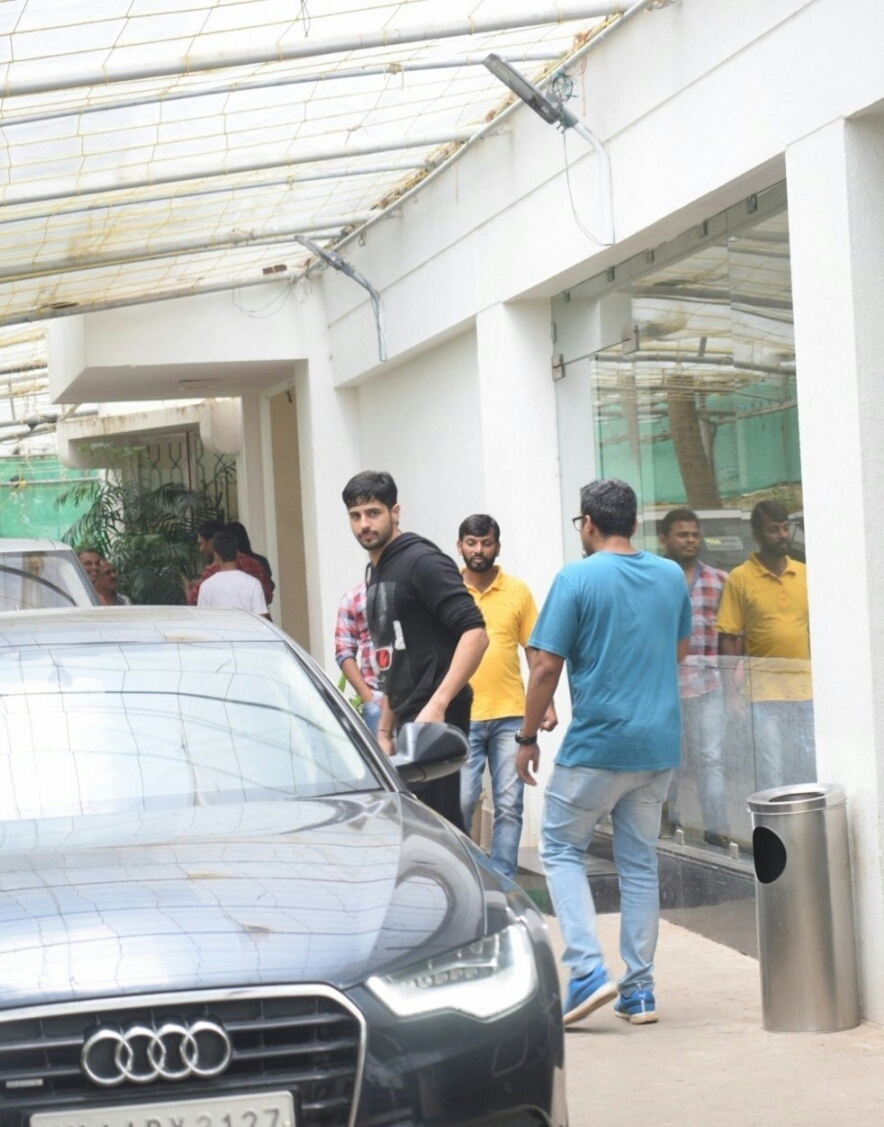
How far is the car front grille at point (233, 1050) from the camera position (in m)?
3.14

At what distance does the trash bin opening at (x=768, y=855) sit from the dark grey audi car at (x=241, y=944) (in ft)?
6.69

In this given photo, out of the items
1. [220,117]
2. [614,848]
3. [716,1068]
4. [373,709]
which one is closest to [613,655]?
[614,848]

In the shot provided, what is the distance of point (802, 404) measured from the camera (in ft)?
21.5

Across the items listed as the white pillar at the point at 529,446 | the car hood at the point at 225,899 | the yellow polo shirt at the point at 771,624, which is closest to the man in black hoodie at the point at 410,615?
the yellow polo shirt at the point at 771,624

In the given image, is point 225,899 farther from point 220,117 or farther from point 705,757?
point 220,117

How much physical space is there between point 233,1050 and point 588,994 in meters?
3.03

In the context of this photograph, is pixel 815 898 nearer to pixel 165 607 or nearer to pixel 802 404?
pixel 802 404

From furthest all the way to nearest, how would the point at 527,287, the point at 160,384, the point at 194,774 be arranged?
1. the point at 160,384
2. the point at 527,287
3. the point at 194,774

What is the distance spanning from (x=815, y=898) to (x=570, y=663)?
1.21 meters

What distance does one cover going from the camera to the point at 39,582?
867 cm

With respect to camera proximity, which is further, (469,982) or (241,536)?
(241,536)

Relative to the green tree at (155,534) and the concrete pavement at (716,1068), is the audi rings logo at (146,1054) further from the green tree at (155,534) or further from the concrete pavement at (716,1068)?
the green tree at (155,534)

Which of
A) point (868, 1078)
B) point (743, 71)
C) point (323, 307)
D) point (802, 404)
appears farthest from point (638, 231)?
point (323, 307)

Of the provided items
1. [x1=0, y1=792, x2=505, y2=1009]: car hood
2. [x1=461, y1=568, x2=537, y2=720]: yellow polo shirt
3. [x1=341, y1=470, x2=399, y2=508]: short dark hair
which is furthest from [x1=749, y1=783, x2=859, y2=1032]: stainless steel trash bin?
[x1=461, y1=568, x2=537, y2=720]: yellow polo shirt
